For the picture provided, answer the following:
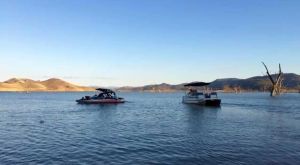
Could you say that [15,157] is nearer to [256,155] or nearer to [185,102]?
[256,155]

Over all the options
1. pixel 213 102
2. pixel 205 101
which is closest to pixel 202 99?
pixel 205 101

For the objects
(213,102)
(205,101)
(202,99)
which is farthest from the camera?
(202,99)

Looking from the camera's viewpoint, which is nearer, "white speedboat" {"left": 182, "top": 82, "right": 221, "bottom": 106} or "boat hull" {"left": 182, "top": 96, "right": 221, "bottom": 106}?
"boat hull" {"left": 182, "top": 96, "right": 221, "bottom": 106}

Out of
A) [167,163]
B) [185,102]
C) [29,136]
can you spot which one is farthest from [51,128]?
[185,102]

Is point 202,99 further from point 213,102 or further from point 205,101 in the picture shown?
point 213,102

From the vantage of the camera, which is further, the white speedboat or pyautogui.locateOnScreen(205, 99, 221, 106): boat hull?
the white speedboat

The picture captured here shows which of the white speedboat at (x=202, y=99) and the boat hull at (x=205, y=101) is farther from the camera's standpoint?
the white speedboat at (x=202, y=99)

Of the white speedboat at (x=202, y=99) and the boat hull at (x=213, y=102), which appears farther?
A: the white speedboat at (x=202, y=99)

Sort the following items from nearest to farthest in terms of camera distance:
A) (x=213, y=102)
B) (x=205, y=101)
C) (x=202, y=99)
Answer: (x=213, y=102)
(x=205, y=101)
(x=202, y=99)

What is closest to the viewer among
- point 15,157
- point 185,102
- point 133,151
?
point 15,157

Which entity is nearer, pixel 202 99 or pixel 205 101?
pixel 205 101

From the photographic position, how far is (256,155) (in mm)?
29219

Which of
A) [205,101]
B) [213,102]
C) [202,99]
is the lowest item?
[213,102]

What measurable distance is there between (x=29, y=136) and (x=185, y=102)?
79892 mm
